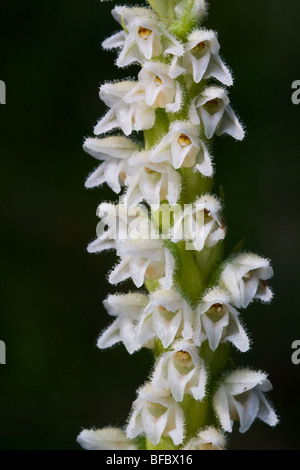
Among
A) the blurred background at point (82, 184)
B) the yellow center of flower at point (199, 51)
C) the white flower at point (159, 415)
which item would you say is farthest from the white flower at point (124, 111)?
the blurred background at point (82, 184)

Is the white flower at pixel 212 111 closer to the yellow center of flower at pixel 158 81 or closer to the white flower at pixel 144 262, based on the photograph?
the yellow center of flower at pixel 158 81

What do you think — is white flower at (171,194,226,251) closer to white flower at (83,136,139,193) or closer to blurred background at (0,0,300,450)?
white flower at (83,136,139,193)

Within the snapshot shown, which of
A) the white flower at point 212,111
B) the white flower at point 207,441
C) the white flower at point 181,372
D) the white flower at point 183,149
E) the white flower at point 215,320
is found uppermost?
the white flower at point 212,111

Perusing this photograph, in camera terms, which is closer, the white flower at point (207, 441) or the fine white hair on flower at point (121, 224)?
the white flower at point (207, 441)

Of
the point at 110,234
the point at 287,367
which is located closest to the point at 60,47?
the point at 287,367

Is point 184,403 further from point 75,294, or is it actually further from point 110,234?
point 75,294
